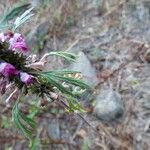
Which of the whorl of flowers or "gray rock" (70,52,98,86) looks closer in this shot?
the whorl of flowers

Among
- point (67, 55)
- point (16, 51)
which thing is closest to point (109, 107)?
point (67, 55)

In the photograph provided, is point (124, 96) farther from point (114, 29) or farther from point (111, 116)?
point (114, 29)

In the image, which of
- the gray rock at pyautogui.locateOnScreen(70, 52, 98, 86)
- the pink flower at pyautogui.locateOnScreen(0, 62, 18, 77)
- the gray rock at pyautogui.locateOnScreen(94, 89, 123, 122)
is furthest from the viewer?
the gray rock at pyautogui.locateOnScreen(70, 52, 98, 86)

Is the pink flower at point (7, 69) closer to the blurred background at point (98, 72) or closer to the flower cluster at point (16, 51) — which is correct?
the flower cluster at point (16, 51)

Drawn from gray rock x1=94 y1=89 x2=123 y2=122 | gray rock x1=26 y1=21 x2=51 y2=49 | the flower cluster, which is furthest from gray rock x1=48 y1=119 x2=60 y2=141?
the flower cluster

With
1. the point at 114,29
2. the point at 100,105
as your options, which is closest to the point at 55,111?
the point at 100,105

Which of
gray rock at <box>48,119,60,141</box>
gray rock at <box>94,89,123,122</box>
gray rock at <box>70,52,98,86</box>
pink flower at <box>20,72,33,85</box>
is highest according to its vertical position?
pink flower at <box>20,72,33,85</box>

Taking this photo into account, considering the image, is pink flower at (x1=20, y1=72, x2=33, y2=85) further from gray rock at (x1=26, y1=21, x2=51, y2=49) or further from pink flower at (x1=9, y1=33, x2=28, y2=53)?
gray rock at (x1=26, y1=21, x2=51, y2=49)

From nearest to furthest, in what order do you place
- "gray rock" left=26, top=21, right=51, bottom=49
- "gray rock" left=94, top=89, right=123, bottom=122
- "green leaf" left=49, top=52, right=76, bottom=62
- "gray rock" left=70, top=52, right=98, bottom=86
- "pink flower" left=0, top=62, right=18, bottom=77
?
"pink flower" left=0, top=62, right=18, bottom=77
"green leaf" left=49, top=52, right=76, bottom=62
"gray rock" left=94, top=89, right=123, bottom=122
"gray rock" left=70, top=52, right=98, bottom=86
"gray rock" left=26, top=21, right=51, bottom=49
